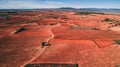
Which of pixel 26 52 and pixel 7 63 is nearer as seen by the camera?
pixel 7 63

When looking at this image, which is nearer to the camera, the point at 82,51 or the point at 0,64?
the point at 0,64

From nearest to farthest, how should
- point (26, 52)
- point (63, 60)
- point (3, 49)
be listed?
point (63, 60), point (26, 52), point (3, 49)

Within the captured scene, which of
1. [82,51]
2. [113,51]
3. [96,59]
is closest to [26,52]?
[82,51]

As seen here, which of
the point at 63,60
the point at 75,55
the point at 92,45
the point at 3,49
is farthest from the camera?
the point at 92,45

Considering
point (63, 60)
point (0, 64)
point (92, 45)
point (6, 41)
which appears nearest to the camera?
point (0, 64)

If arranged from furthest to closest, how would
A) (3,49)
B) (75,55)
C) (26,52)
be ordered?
(3,49)
(26,52)
(75,55)

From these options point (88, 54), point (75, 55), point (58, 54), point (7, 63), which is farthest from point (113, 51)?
point (7, 63)

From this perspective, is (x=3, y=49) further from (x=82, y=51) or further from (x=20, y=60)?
(x=82, y=51)

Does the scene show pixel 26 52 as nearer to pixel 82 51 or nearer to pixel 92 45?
pixel 82 51

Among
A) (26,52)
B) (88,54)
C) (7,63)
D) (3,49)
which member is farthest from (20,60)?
(88,54)
